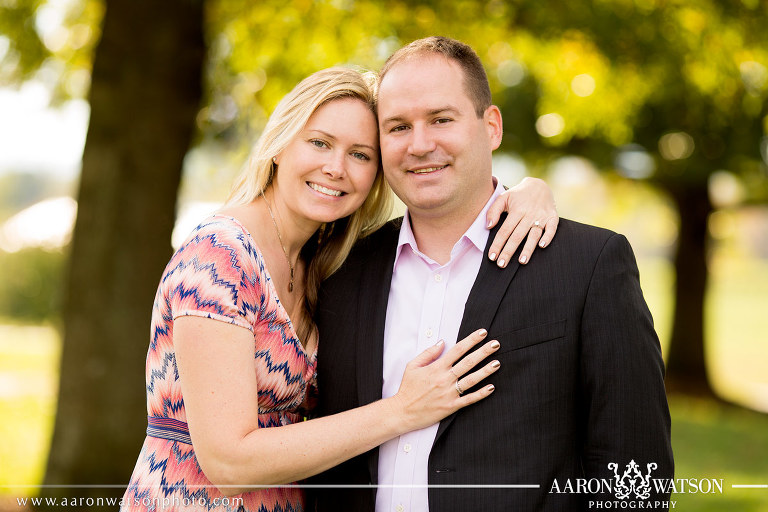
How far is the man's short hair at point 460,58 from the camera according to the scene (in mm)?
3242

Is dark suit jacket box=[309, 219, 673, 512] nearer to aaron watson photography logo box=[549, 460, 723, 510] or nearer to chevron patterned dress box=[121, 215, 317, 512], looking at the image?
aaron watson photography logo box=[549, 460, 723, 510]

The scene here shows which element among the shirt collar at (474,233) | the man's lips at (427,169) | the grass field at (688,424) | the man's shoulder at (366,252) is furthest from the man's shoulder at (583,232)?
the grass field at (688,424)

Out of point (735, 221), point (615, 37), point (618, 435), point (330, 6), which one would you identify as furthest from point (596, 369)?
point (735, 221)

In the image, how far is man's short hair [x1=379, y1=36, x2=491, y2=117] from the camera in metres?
3.24

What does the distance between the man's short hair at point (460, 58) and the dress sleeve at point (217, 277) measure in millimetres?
977

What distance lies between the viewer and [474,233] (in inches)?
125

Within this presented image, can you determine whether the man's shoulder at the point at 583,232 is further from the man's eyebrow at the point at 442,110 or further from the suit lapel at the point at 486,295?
the man's eyebrow at the point at 442,110

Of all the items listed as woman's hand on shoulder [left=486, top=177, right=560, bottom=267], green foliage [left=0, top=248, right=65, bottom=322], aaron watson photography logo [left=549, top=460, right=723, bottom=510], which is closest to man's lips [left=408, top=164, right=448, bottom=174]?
woman's hand on shoulder [left=486, top=177, right=560, bottom=267]

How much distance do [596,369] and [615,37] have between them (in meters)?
4.46

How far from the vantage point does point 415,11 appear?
6.69 metres

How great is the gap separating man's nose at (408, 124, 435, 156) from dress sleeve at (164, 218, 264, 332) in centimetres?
76

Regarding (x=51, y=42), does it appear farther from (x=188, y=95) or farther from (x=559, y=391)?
(x=559, y=391)

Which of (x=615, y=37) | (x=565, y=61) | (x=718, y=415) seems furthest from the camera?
(x=718, y=415)

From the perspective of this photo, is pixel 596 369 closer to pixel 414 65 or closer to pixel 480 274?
pixel 480 274
